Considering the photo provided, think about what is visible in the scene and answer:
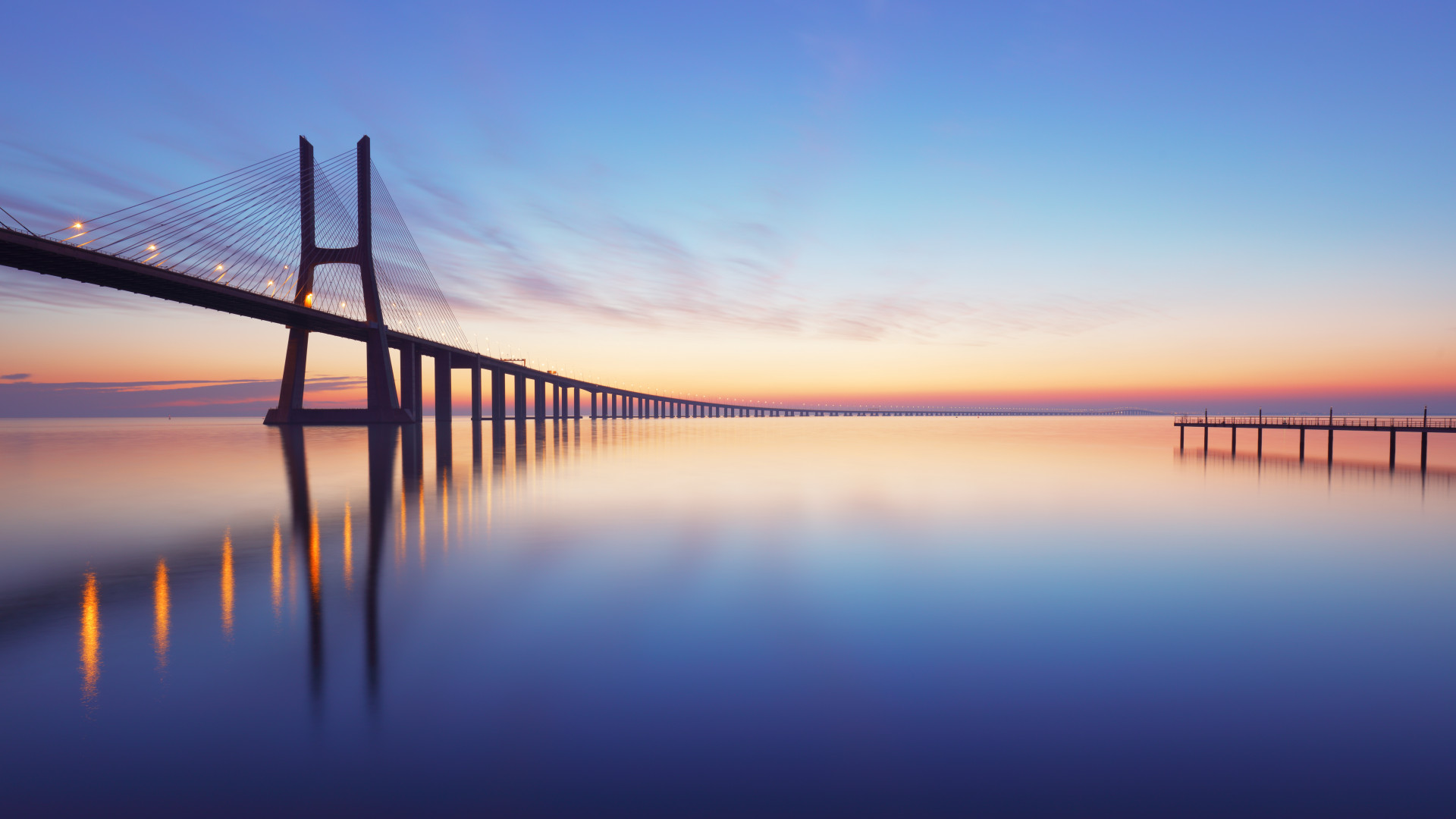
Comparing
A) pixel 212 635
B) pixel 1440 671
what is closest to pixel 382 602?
pixel 212 635

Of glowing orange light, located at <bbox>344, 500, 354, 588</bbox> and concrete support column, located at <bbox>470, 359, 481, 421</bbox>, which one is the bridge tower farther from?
glowing orange light, located at <bbox>344, 500, 354, 588</bbox>

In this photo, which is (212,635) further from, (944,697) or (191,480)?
(191,480)

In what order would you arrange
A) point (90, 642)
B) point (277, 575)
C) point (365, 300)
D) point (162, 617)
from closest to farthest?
point (90, 642), point (162, 617), point (277, 575), point (365, 300)

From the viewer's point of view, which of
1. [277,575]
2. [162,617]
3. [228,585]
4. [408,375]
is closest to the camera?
[162,617]

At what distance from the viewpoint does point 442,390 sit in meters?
92.6

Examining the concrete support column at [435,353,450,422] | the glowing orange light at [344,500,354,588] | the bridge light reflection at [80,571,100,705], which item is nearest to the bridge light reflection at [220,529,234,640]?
the bridge light reflection at [80,571,100,705]

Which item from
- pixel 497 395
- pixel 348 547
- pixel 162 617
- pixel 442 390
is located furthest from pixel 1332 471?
pixel 497 395

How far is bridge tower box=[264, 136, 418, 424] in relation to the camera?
69688mm

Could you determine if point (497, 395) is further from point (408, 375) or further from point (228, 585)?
point (228, 585)

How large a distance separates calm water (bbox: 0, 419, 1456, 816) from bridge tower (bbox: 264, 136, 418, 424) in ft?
178

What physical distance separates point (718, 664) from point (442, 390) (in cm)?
9223

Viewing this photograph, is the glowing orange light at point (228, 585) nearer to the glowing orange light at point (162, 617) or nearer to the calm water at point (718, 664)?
the calm water at point (718, 664)

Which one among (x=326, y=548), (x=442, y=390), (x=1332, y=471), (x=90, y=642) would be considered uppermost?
(x=442, y=390)

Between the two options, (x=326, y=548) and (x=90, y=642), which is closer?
(x=90, y=642)
